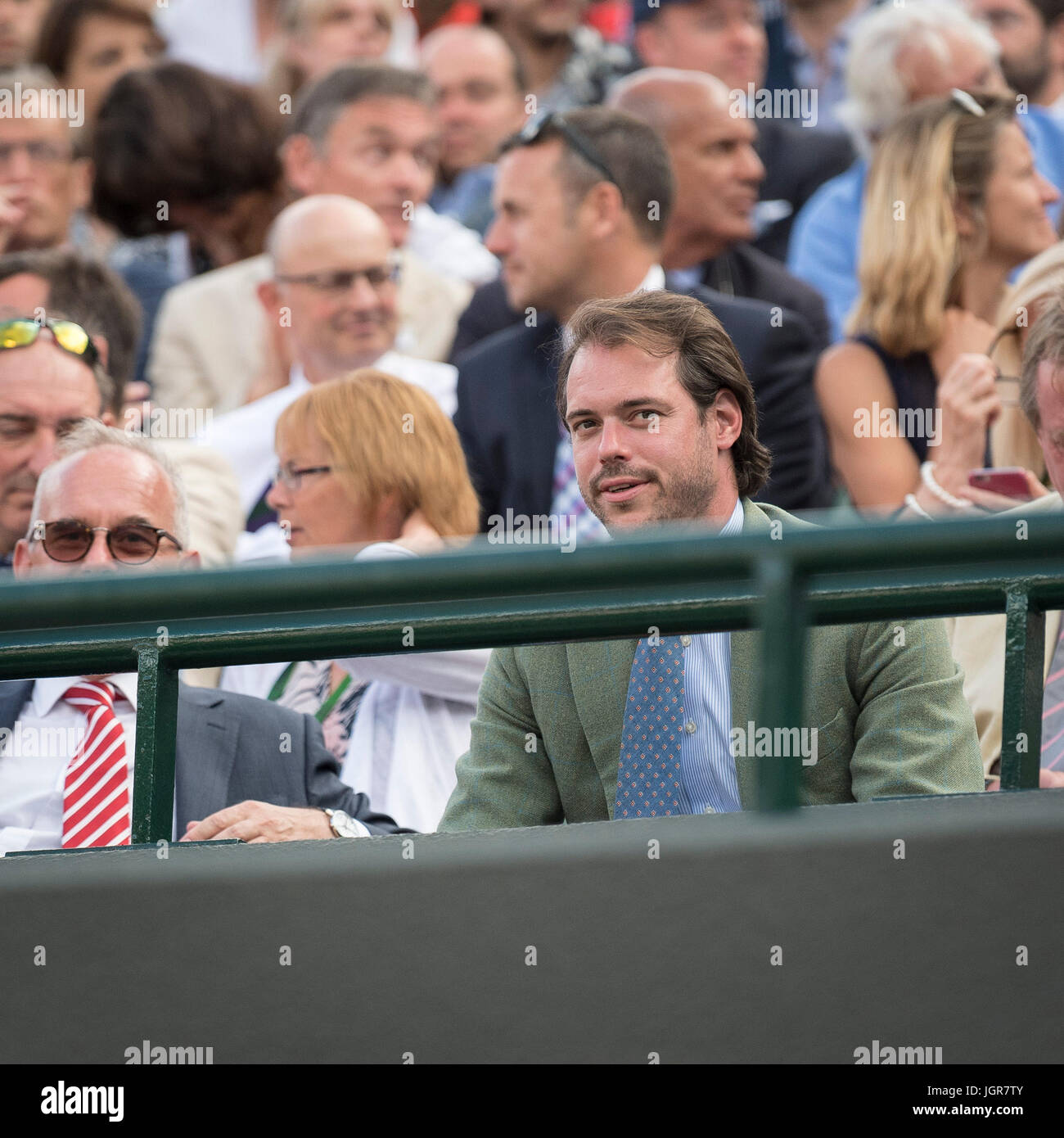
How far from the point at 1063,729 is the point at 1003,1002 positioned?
989 mm

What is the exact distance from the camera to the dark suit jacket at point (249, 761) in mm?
4566

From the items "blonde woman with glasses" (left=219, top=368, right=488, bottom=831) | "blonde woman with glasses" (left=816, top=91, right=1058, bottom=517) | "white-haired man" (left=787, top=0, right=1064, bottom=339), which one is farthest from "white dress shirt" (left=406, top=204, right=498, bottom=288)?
"blonde woman with glasses" (left=219, top=368, right=488, bottom=831)

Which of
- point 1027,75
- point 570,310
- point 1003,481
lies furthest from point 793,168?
point 1003,481

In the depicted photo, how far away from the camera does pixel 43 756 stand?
186 inches

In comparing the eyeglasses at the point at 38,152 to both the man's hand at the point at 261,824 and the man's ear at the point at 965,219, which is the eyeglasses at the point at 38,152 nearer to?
the man's ear at the point at 965,219

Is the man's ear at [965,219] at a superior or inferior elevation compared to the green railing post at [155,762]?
superior

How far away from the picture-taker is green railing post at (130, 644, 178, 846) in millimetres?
3611

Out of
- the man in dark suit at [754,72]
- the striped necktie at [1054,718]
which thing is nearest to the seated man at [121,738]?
the striped necktie at [1054,718]

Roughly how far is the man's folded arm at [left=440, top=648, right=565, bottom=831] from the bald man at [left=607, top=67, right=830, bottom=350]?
3364 millimetres

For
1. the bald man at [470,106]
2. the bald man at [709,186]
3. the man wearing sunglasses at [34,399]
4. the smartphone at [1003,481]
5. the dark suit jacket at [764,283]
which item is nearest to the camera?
the smartphone at [1003,481]

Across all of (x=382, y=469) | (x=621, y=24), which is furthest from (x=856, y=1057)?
(x=621, y=24)

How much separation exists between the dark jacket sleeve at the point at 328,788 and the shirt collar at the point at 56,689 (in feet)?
1.36

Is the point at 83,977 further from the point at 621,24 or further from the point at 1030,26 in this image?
the point at 621,24

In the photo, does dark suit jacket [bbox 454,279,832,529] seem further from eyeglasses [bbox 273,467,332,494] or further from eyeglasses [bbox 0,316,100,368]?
eyeglasses [bbox 0,316,100,368]
